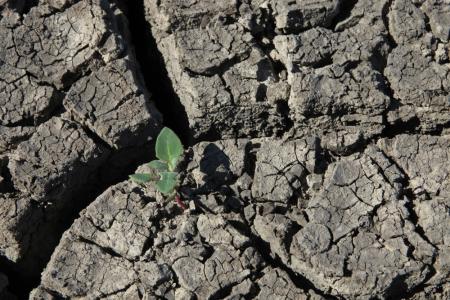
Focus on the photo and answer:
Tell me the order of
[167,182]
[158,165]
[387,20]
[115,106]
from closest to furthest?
[167,182], [158,165], [115,106], [387,20]

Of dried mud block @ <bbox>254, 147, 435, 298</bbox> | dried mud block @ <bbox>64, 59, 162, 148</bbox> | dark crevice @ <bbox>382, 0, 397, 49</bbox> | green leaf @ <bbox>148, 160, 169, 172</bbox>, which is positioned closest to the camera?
dried mud block @ <bbox>254, 147, 435, 298</bbox>

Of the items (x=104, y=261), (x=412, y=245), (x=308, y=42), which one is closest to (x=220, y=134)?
(x=308, y=42)

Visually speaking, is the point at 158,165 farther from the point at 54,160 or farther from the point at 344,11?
the point at 344,11

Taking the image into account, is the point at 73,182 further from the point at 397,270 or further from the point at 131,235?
the point at 397,270

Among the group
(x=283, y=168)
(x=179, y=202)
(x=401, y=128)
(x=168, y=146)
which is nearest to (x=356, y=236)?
(x=283, y=168)

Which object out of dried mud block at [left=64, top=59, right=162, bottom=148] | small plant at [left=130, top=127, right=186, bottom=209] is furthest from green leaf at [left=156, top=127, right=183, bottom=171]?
dried mud block at [left=64, top=59, right=162, bottom=148]

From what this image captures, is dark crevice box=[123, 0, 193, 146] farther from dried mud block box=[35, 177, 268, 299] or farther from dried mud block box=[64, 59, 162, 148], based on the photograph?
dried mud block box=[35, 177, 268, 299]
